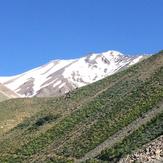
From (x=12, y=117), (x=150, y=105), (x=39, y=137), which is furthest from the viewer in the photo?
(x=12, y=117)

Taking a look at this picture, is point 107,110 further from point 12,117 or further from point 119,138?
point 12,117

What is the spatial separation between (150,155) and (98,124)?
2971cm

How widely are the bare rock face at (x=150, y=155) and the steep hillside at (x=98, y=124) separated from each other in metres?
5.87

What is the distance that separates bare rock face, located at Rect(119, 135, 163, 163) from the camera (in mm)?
39062

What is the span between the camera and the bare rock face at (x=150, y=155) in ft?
128

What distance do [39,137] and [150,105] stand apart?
1893 centimetres

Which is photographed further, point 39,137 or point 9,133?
point 9,133

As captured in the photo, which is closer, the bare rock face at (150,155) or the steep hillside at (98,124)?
the bare rock face at (150,155)

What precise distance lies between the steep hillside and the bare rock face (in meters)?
5.87

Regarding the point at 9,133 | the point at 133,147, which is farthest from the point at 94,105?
the point at 133,147

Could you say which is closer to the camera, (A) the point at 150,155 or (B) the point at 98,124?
(A) the point at 150,155

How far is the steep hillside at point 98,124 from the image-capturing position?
55688mm

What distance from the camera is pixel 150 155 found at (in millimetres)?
39938

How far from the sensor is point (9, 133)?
91.2 meters
